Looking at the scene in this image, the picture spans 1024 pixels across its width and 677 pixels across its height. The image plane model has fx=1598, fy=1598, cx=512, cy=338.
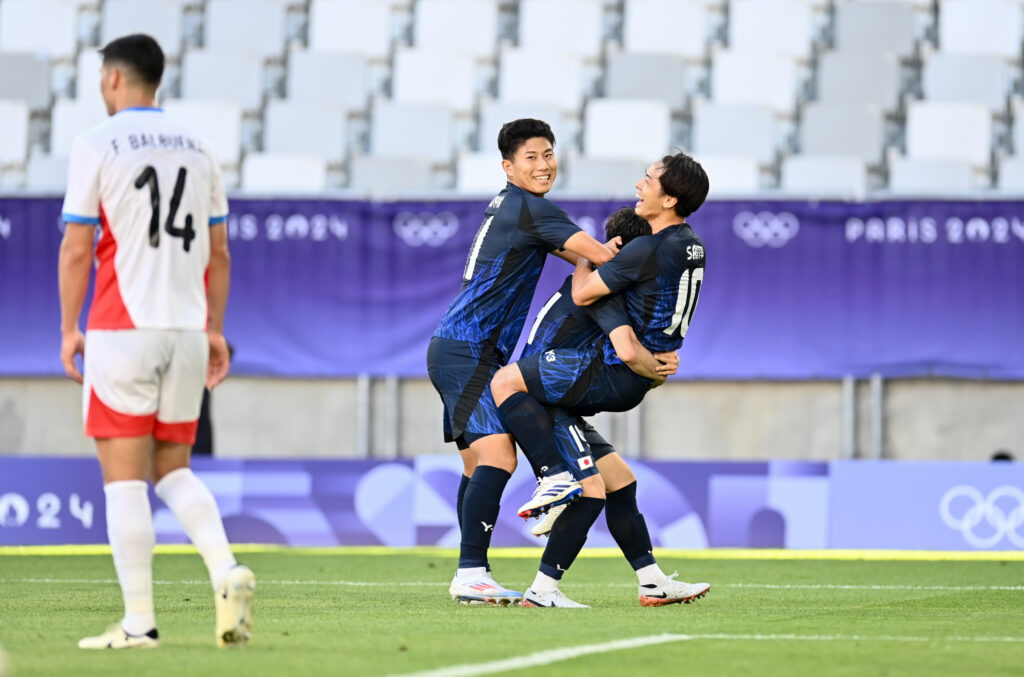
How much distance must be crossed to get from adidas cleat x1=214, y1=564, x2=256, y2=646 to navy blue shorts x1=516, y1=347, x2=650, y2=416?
2.34 m

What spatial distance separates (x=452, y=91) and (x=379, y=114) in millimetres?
870

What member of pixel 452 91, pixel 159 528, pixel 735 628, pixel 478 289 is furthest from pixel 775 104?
pixel 735 628

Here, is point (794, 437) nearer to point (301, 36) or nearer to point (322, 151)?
point (322, 151)

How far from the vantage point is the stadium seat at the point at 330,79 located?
16.9 m

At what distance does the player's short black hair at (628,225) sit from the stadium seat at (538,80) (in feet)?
31.4

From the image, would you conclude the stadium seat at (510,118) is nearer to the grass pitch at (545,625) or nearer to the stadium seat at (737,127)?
the stadium seat at (737,127)

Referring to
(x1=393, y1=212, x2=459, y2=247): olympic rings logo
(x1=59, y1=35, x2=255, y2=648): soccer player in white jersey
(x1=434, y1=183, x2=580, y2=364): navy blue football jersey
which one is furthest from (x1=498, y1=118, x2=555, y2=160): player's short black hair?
(x1=393, y1=212, x2=459, y2=247): olympic rings logo

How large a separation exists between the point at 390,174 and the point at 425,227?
1332 millimetres

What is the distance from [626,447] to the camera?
48.0 ft

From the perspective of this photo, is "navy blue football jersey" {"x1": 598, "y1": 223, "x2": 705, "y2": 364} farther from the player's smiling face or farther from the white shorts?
the white shorts

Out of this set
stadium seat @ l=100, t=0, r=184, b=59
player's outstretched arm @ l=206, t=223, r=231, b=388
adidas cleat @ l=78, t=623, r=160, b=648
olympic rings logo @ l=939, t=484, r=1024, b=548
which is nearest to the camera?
adidas cleat @ l=78, t=623, r=160, b=648

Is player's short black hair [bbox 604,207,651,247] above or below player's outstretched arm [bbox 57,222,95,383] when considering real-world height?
above

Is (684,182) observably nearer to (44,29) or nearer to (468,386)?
(468,386)

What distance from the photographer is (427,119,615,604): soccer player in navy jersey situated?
699 centimetres
